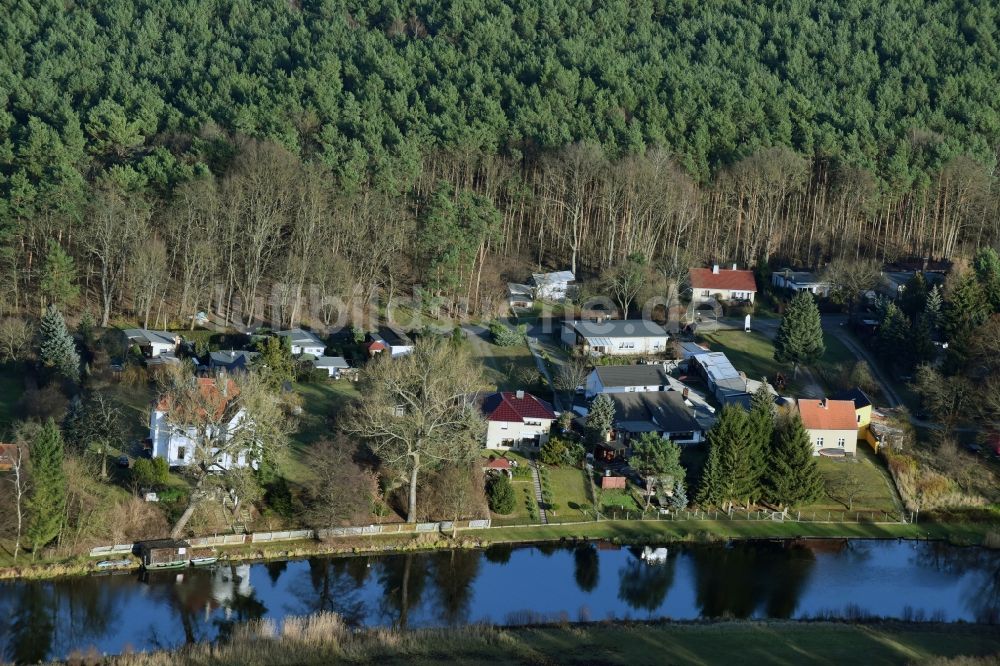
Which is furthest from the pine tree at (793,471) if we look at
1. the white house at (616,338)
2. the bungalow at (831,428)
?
the white house at (616,338)

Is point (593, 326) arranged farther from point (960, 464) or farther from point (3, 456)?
point (3, 456)

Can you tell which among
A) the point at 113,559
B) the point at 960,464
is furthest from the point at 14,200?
the point at 960,464

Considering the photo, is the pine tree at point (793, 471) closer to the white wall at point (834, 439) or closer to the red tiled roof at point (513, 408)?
the white wall at point (834, 439)

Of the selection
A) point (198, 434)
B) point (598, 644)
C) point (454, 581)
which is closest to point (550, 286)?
point (198, 434)

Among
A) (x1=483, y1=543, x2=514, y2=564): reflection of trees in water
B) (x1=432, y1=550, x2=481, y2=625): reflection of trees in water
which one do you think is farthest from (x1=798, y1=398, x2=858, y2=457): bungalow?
(x1=432, y1=550, x2=481, y2=625): reflection of trees in water

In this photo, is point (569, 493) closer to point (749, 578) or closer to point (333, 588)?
point (749, 578)
